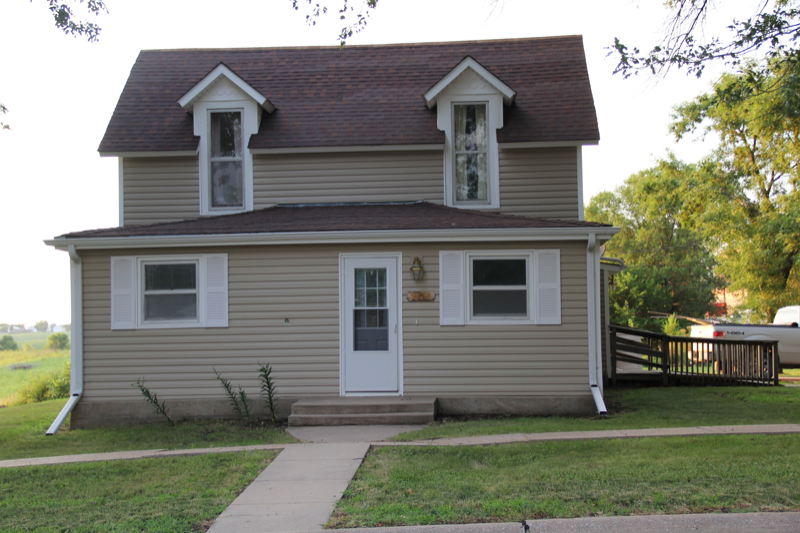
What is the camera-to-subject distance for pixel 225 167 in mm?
12430

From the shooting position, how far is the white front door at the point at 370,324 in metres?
10.2

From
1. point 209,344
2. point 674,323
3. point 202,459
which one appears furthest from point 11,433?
point 674,323

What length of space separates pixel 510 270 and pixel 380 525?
238 inches

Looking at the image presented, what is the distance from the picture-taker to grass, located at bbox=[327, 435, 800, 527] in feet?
16.5

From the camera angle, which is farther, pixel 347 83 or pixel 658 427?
pixel 347 83

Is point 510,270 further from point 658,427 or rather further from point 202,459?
point 202,459

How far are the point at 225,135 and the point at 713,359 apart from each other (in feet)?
36.0

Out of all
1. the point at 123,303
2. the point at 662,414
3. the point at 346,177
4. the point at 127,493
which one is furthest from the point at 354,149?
the point at 127,493

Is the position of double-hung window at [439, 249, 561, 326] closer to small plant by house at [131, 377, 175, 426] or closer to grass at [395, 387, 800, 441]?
grass at [395, 387, 800, 441]

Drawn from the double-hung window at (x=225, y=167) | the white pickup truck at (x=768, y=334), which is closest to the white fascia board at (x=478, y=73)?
the double-hung window at (x=225, y=167)

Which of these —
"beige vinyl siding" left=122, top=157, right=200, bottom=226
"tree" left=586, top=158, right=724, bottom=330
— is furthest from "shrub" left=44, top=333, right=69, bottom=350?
"beige vinyl siding" left=122, top=157, right=200, bottom=226

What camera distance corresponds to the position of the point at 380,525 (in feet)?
15.9

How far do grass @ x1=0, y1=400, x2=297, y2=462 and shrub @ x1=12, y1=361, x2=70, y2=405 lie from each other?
875 cm

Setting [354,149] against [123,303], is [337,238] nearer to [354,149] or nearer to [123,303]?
[354,149]
